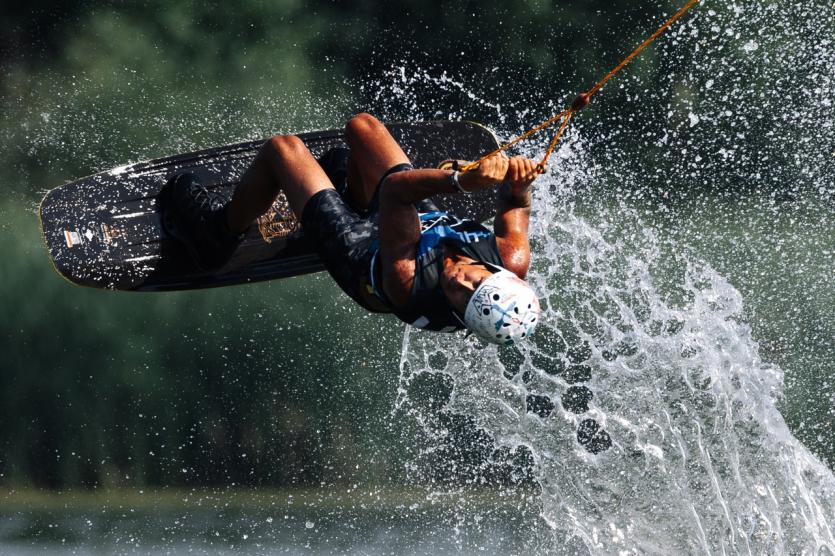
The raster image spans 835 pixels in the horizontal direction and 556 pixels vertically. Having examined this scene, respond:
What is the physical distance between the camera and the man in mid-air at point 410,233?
15.0 feet

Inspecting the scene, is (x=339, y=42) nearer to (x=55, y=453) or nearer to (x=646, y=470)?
(x=55, y=453)

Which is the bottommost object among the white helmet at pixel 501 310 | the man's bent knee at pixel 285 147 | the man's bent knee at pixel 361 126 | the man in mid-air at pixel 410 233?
the white helmet at pixel 501 310

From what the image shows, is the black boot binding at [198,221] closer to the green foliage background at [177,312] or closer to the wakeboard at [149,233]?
the wakeboard at [149,233]

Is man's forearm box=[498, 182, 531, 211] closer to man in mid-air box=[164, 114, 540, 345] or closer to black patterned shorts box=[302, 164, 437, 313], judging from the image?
man in mid-air box=[164, 114, 540, 345]

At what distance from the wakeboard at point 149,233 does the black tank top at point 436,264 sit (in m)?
1.74

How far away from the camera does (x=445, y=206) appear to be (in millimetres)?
7078

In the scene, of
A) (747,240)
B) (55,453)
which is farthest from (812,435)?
(55,453)

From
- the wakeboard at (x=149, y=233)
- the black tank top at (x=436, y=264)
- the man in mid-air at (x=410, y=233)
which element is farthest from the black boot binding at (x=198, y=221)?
the black tank top at (x=436, y=264)

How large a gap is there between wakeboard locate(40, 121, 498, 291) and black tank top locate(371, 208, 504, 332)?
5.71ft

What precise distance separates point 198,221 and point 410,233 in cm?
193

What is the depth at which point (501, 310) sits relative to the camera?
15.0 feet

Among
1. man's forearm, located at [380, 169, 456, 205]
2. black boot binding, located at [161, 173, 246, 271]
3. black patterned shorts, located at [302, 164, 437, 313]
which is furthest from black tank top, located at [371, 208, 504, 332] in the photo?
black boot binding, located at [161, 173, 246, 271]

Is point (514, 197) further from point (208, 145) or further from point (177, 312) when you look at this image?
point (208, 145)

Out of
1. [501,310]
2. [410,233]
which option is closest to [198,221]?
[410,233]
